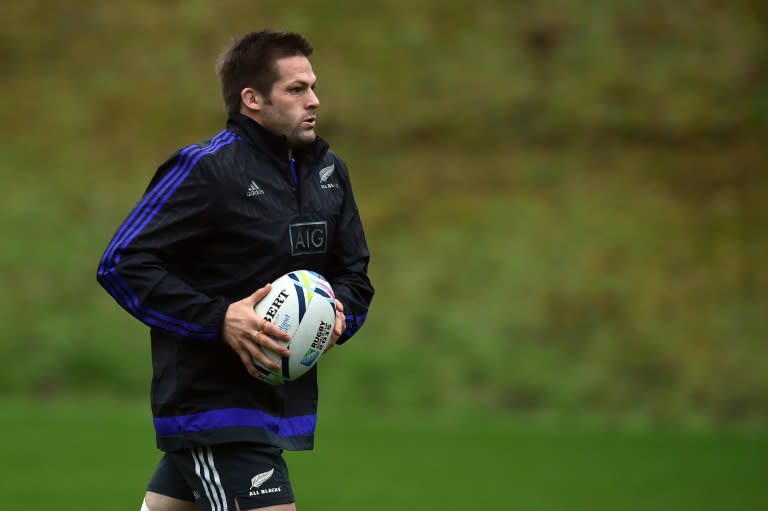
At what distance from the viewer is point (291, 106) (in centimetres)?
431

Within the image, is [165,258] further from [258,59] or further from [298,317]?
[258,59]

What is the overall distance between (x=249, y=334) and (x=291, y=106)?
0.84m

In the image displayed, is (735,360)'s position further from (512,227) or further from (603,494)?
(603,494)

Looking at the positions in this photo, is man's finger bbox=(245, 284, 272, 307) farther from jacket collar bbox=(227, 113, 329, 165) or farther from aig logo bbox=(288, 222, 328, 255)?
jacket collar bbox=(227, 113, 329, 165)

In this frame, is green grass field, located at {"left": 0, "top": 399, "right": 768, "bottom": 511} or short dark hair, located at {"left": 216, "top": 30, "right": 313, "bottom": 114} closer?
short dark hair, located at {"left": 216, "top": 30, "right": 313, "bottom": 114}

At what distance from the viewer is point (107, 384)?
13.5 m

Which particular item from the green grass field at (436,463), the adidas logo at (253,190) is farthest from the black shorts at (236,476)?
the green grass field at (436,463)

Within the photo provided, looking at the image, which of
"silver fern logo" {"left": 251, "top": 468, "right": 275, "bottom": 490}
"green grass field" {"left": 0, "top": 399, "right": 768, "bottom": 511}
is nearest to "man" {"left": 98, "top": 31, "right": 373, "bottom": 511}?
"silver fern logo" {"left": 251, "top": 468, "right": 275, "bottom": 490}

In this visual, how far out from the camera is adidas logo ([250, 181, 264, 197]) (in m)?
4.18

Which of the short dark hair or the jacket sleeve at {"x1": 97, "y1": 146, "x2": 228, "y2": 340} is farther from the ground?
the short dark hair

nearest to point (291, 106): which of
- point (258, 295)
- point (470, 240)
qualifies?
point (258, 295)

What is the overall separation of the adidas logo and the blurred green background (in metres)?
4.97

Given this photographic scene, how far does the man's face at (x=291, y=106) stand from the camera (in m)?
4.30

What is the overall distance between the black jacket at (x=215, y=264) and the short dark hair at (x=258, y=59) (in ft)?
0.41
